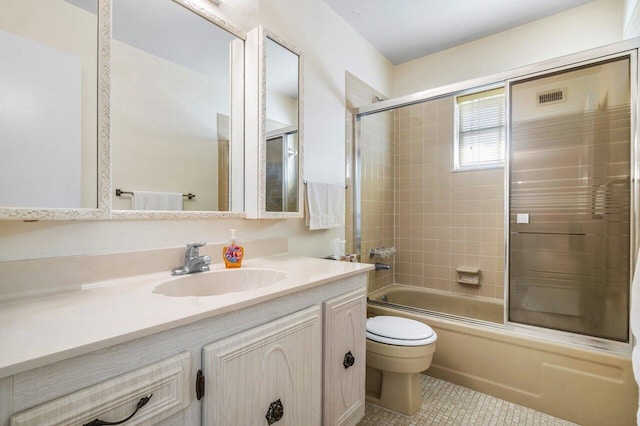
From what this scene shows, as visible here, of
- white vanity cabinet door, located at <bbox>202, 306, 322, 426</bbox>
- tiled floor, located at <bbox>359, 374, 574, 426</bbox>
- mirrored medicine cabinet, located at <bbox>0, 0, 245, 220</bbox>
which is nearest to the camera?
white vanity cabinet door, located at <bbox>202, 306, 322, 426</bbox>

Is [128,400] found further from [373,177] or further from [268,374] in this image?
[373,177]

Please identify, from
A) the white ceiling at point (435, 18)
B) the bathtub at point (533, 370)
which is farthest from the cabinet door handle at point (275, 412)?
the white ceiling at point (435, 18)

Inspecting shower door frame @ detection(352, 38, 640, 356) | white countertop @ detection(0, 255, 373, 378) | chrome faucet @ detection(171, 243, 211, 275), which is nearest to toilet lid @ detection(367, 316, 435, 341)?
shower door frame @ detection(352, 38, 640, 356)

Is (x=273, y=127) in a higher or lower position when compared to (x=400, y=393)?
higher

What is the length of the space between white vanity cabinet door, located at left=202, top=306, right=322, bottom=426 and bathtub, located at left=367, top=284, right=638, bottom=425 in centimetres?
114

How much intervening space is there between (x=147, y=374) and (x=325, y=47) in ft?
7.05

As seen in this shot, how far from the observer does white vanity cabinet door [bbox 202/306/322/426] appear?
31.8 inches

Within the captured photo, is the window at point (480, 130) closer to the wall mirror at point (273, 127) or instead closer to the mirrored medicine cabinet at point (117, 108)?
the wall mirror at point (273, 127)

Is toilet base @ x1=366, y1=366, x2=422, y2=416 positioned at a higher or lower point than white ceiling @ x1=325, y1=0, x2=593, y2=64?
lower

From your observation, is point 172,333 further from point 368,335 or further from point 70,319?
point 368,335

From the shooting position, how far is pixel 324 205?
1951 millimetres

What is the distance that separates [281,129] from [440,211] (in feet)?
6.01

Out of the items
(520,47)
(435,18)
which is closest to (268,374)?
(435,18)

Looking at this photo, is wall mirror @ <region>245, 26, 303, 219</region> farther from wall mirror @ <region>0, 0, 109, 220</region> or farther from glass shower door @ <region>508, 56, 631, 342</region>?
glass shower door @ <region>508, 56, 631, 342</region>
